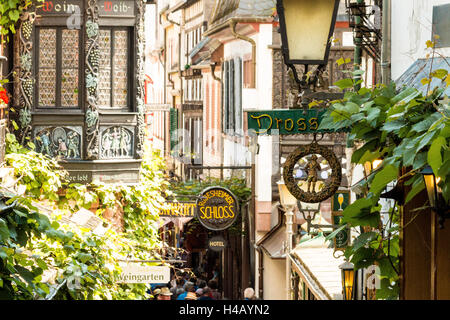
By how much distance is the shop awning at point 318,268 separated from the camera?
1828cm

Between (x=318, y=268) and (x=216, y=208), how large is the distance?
4.72m

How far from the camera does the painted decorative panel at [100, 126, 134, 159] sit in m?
19.5

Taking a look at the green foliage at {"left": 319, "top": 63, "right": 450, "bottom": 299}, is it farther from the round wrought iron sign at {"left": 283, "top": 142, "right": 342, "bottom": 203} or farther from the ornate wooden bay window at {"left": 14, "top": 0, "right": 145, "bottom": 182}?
the ornate wooden bay window at {"left": 14, "top": 0, "right": 145, "bottom": 182}

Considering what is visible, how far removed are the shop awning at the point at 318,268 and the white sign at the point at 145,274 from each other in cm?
250

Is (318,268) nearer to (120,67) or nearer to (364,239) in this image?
(120,67)

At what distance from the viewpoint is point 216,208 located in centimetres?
2544

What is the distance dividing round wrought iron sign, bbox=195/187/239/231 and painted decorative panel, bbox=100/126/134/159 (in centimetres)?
499

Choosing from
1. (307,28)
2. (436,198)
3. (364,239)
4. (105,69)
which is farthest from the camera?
(105,69)

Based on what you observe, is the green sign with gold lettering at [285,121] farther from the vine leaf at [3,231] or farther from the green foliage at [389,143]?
the vine leaf at [3,231]

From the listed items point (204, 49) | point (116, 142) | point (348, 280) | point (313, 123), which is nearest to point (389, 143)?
point (313, 123)

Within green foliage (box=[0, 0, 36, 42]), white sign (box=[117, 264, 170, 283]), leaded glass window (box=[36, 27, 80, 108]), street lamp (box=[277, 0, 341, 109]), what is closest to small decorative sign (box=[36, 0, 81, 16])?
leaded glass window (box=[36, 27, 80, 108])

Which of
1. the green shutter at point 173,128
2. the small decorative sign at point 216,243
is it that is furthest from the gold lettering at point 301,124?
the green shutter at point 173,128

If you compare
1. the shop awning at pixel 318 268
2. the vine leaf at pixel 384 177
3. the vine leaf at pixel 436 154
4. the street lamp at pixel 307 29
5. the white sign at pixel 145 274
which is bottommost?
the shop awning at pixel 318 268

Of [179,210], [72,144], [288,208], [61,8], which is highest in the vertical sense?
[61,8]
